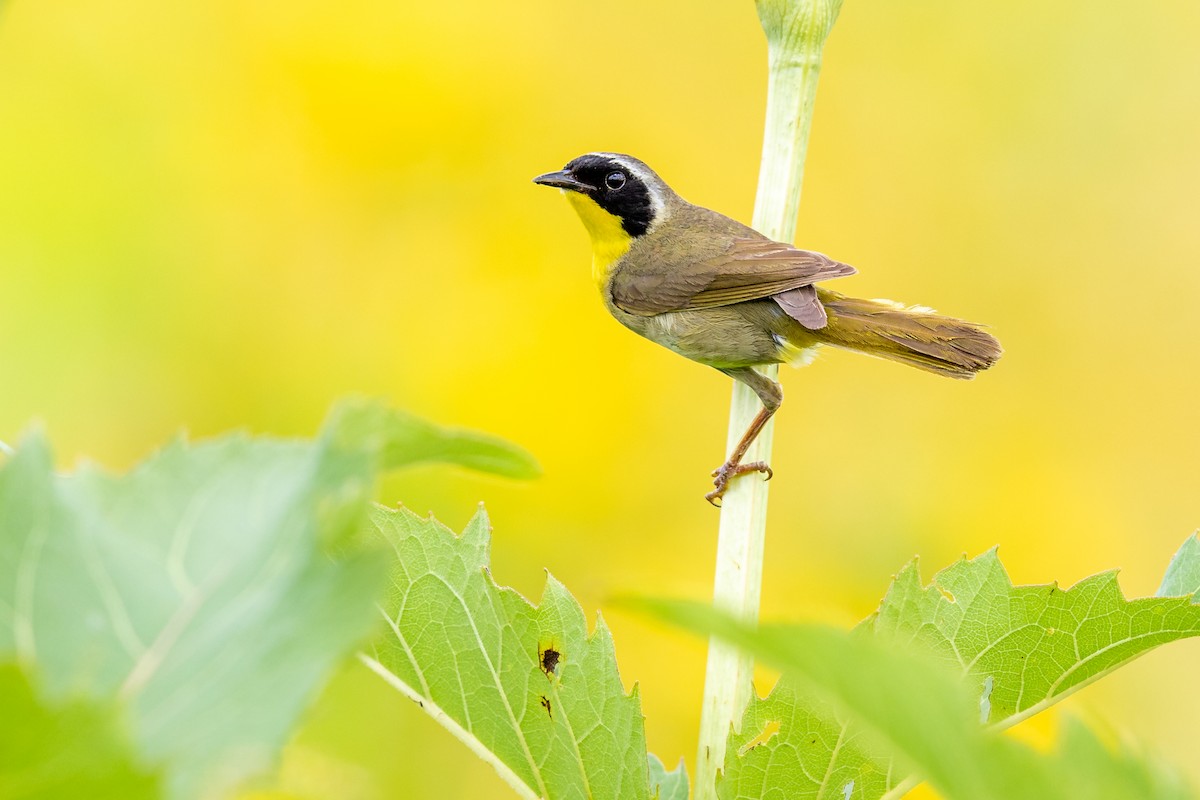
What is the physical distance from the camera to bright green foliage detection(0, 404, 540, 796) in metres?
0.60

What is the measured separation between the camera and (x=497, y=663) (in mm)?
1340

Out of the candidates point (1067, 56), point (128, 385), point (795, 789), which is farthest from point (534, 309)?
point (795, 789)

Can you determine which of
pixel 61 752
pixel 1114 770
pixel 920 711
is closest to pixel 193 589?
pixel 61 752

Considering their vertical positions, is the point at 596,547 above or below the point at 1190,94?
below

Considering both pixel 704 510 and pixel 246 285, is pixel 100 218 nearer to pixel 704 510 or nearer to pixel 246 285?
pixel 246 285

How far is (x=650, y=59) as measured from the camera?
4.90 meters

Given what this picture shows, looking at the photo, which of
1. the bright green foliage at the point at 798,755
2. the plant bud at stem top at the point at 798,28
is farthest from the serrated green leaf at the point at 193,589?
the plant bud at stem top at the point at 798,28

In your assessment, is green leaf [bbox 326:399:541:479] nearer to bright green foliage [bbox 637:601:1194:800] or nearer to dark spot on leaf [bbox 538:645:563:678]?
bright green foliage [bbox 637:601:1194:800]

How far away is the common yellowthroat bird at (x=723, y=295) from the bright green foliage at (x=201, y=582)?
164cm

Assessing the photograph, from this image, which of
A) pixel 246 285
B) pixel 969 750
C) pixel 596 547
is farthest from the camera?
pixel 246 285

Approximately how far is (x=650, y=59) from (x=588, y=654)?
3957 mm

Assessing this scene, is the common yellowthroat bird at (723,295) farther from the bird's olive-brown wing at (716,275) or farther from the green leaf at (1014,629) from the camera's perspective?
the green leaf at (1014,629)

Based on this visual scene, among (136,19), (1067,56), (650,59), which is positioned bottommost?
(136,19)

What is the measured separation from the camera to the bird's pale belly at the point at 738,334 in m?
3.01
